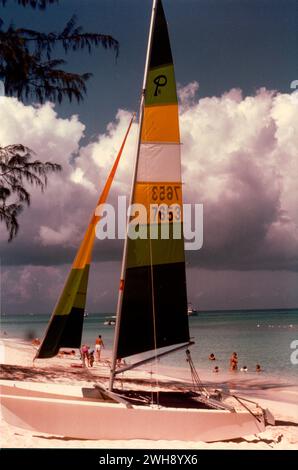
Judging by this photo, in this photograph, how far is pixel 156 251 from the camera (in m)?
8.23

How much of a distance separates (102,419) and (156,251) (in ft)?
9.46

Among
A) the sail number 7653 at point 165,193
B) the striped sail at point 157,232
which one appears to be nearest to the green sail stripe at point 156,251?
the striped sail at point 157,232

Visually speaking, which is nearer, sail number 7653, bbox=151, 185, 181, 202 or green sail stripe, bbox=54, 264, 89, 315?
green sail stripe, bbox=54, 264, 89, 315

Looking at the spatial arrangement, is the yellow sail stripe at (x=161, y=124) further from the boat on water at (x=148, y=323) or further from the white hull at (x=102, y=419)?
the white hull at (x=102, y=419)

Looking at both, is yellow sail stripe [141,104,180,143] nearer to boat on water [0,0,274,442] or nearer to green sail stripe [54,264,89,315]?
boat on water [0,0,274,442]

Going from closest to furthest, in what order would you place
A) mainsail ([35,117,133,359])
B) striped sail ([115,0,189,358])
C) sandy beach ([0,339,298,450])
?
sandy beach ([0,339,298,450]) → mainsail ([35,117,133,359]) → striped sail ([115,0,189,358])

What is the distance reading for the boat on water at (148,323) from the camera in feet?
22.6

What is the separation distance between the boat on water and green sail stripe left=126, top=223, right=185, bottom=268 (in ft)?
0.06

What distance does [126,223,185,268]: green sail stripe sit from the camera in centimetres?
790

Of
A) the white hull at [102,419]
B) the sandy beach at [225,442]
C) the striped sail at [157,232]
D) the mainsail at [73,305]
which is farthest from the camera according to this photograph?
the striped sail at [157,232]

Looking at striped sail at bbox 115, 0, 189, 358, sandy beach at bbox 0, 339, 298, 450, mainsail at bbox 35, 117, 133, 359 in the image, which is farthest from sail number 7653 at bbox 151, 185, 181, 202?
sandy beach at bbox 0, 339, 298, 450

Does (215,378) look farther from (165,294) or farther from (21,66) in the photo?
(21,66)

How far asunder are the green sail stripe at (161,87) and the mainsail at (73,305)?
142cm

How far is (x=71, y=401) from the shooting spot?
7.01m
